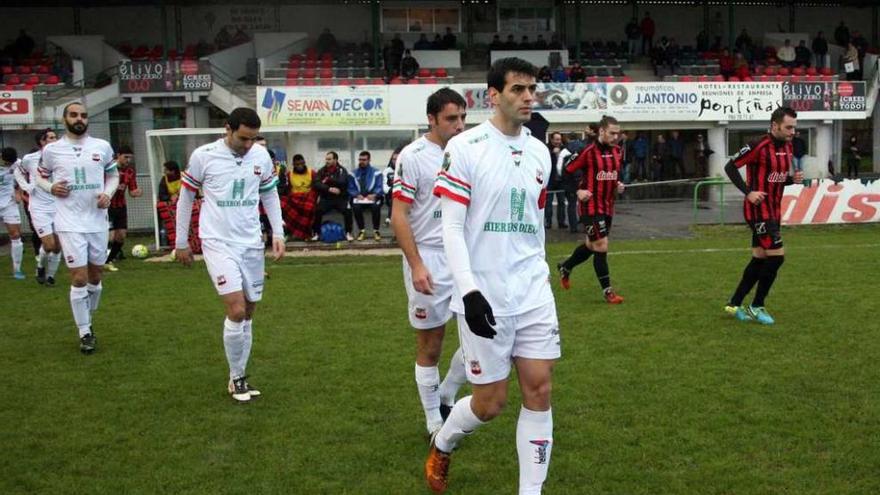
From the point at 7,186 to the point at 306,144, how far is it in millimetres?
7400

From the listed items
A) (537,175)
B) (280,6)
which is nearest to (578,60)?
(280,6)

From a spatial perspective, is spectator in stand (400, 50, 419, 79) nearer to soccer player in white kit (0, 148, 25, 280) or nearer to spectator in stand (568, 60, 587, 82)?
spectator in stand (568, 60, 587, 82)

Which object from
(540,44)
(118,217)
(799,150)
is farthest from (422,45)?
(118,217)

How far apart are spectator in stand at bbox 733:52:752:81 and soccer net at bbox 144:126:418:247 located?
1725 cm

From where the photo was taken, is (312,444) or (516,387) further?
(516,387)

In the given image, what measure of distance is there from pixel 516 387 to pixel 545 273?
275 cm

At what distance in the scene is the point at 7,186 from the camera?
14836 mm

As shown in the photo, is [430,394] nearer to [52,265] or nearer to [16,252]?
[52,265]

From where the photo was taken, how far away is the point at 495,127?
4.54 metres

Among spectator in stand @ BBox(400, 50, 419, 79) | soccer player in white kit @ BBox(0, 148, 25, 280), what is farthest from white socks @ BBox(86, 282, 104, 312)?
spectator in stand @ BBox(400, 50, 419, 79)

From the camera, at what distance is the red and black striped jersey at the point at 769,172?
923 centimetres

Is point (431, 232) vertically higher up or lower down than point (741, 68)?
lower down

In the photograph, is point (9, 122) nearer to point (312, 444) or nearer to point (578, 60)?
point (578, 60)

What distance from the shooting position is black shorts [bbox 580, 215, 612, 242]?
10.9 m
